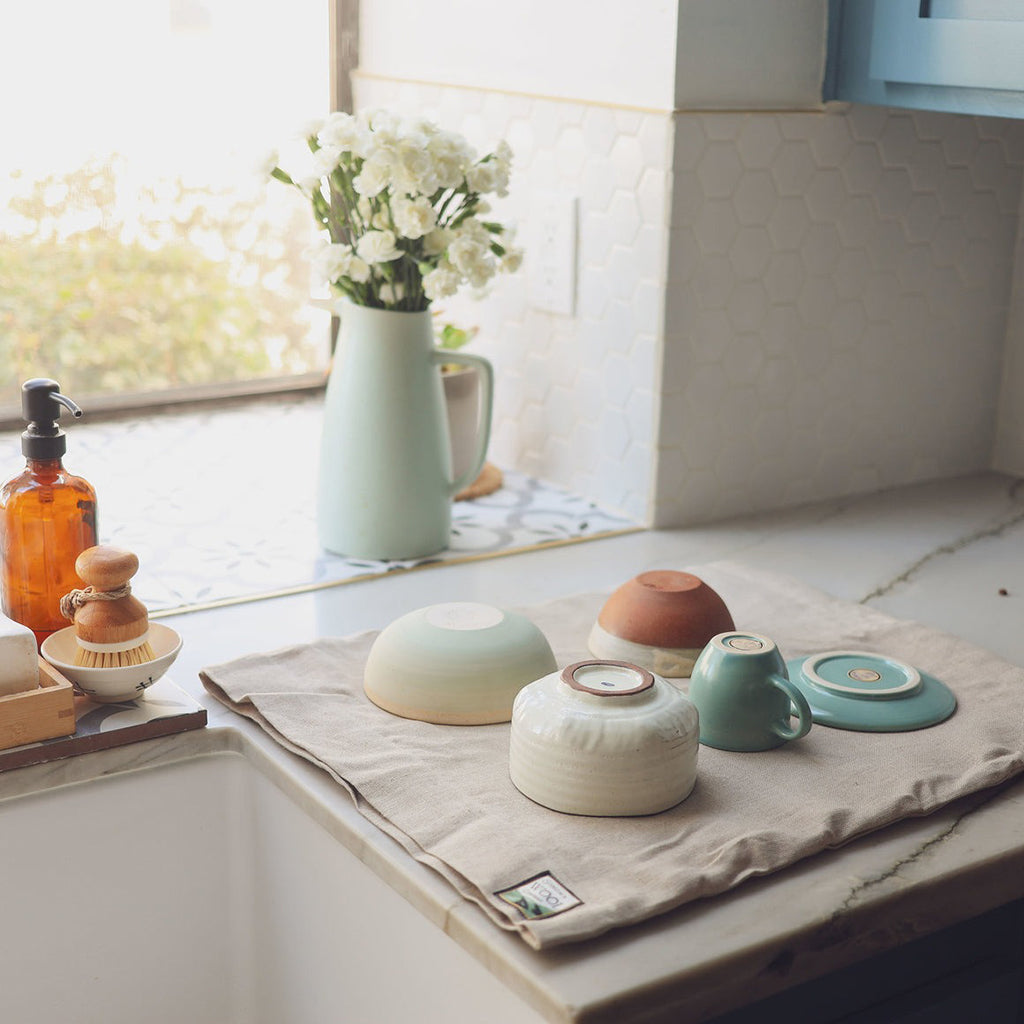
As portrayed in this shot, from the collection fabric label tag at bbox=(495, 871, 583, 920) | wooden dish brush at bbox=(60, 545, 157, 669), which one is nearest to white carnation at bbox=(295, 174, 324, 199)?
wooden dish brush at bbox=(60, 545, 157, 669)

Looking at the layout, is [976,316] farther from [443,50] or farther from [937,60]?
[443,50]

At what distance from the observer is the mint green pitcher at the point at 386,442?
1.39 metres

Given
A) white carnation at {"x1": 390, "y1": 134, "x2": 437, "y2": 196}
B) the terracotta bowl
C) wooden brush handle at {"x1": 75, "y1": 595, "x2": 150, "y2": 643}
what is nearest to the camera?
wooden brush handle at {"x1": 75, "y1": 595, "x2": 150, "y2": 643}

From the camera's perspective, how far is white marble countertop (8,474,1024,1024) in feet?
2.51

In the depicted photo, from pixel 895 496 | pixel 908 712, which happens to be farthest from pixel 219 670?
pixel 895 496

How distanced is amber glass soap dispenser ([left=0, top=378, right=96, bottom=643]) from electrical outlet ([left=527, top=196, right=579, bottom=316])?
717mm

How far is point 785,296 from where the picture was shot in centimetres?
160

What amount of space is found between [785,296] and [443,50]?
56 cm

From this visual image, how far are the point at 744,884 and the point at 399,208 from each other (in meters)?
0.72

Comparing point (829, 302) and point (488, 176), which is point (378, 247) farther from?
point (829, 302)

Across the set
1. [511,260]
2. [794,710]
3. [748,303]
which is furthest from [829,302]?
[794,710]

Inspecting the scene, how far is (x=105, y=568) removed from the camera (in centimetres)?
98

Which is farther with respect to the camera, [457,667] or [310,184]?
[310,184]

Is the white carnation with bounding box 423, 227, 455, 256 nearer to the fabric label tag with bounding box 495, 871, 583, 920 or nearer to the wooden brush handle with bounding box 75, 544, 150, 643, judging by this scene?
the wooden brush handle with bounding box 75, 544, 150, 643
